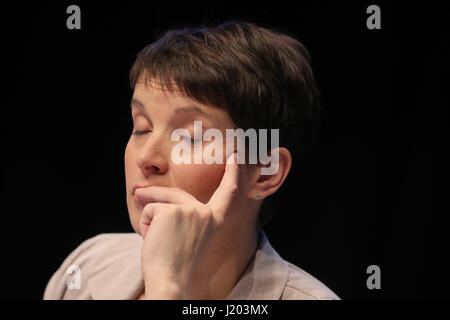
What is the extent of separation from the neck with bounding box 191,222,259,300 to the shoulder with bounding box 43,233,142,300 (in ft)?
1.37

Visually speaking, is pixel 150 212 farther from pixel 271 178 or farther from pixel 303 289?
pixel 303 289

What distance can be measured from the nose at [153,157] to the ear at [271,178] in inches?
10.1

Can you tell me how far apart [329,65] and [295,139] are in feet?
1.25

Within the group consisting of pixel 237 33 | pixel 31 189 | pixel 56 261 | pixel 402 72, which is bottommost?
pixel 56 261

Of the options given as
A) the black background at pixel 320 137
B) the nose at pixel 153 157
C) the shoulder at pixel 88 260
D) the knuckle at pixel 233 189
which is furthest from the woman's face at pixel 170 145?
the shoulder at pixel 88 260

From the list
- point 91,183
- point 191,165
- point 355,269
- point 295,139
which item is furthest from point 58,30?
point 355,269

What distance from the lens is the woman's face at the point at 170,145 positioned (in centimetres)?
115

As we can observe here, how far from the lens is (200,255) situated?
3.31 ft

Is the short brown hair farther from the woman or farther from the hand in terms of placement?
the hand

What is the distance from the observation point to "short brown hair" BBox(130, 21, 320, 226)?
1.18 metres

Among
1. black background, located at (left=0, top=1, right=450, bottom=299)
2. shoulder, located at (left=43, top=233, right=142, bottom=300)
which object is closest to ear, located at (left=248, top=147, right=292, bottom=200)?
black background, located at (left=0, top=1, right=450, bottom=299)

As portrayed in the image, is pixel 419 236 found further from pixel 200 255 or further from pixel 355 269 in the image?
pixel 200 255

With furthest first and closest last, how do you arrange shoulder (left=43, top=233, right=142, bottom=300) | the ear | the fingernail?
shoulder (left=43, top=233, right=142, bottom=300), the ear, the fingernail

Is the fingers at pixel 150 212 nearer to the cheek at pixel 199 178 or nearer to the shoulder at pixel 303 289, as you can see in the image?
the cheek at pixel 199 178
